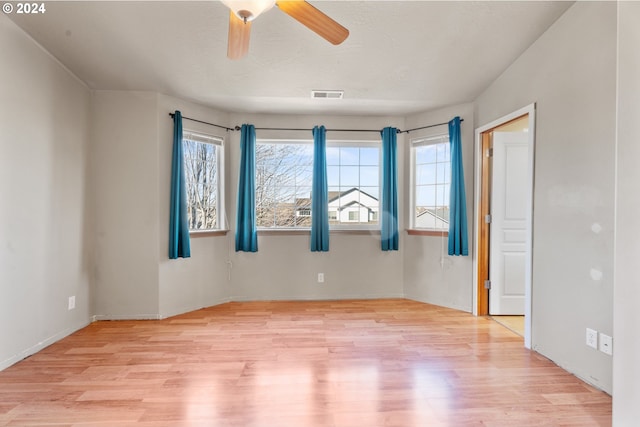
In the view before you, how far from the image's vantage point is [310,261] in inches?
160

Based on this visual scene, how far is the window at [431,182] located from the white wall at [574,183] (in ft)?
4.08

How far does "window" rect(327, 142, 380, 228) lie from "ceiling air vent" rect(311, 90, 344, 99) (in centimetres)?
86

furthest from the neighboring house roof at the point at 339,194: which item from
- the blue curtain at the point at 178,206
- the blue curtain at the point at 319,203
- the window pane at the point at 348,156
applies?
the blue curtain at the point at 178,206

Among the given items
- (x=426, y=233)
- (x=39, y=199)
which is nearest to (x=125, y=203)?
(x=39, y=199)

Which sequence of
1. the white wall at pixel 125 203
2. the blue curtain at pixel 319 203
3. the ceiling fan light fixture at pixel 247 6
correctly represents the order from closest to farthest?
the ceiling fan light fixture at pixel 247 6 < the white wall at pixel 125 203 < the blue curtain at pixel 319 203

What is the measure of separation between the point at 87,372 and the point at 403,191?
371 cm

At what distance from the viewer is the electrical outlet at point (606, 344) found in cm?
188

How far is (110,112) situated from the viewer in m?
3.25

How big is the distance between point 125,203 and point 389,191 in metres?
3.08

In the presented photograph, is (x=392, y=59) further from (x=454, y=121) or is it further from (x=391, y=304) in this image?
(x=391, y=304)

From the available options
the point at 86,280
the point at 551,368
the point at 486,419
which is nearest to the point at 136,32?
the point at 86,280

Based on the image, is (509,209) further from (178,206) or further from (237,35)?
(178,206)


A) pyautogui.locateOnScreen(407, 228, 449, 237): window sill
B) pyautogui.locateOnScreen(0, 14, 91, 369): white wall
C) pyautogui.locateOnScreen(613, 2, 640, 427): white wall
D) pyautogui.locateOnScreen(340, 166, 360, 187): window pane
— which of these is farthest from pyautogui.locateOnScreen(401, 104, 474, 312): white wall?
pyautogui.locateOnScreen(0, 14, 91, 369): white wall

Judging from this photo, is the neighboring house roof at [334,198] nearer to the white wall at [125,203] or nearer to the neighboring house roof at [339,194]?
the neighboring house roof at [339,194]
